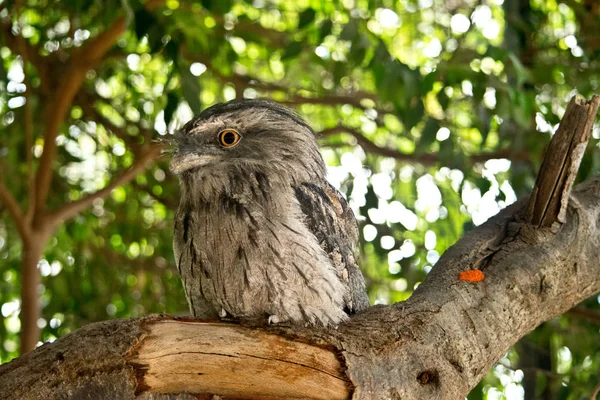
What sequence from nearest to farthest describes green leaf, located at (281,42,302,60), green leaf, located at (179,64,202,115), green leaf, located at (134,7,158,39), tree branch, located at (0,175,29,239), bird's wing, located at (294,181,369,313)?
bird's wing, located at (294,181,369,313), green leaf, located at (134,7,158,39), green leaf, located at (179,64,202,115), green leaf, located at (281,42,302,60), tree branch, located at (0,175,29,239)

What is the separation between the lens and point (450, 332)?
1952 mm

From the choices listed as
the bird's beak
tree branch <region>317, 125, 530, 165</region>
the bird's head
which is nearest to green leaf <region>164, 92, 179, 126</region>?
the bird's head

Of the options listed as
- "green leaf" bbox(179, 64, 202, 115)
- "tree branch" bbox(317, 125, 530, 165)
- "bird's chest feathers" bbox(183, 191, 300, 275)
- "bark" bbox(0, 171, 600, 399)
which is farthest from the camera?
"tree branch" bbox(317, 125, 530, 165)

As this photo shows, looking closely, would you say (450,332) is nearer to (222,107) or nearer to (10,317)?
(222,107)

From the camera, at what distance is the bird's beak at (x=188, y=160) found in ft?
6.35

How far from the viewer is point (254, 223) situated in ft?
6.32

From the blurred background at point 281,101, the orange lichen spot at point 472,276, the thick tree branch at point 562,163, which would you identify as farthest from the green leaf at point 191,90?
the thick tree branch at point 562,163

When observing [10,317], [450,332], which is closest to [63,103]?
[10,317]

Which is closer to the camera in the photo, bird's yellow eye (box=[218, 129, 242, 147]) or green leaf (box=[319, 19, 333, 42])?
bird's yellow eye (box=[218, 129, 242, 147])

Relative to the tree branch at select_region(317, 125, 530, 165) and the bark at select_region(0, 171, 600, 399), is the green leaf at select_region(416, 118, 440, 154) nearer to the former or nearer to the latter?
the tree branch at select_region(317, 125, 530, 165)

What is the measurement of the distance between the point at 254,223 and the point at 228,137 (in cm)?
27

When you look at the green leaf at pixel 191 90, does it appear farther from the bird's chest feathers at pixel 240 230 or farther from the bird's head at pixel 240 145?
the bird's chest feathers at pixel 240 230

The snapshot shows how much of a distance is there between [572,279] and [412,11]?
2.56 metres

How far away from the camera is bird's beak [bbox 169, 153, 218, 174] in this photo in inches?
76.2
